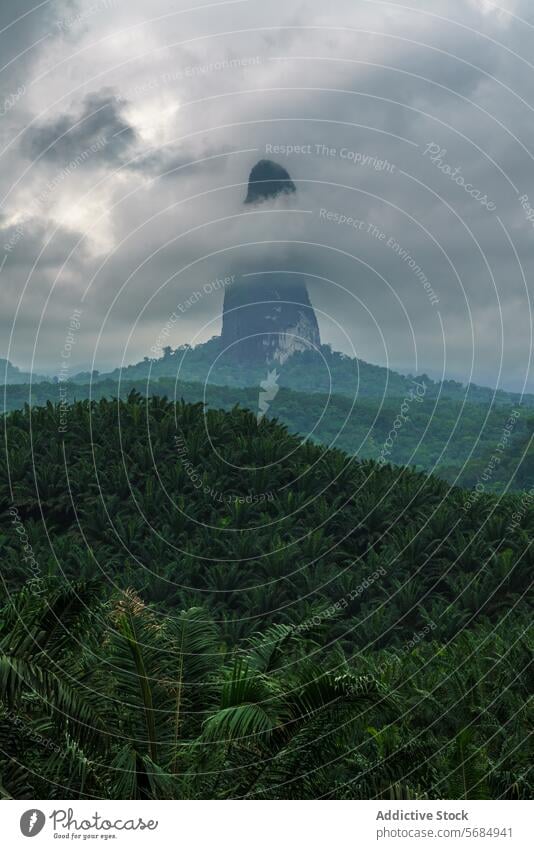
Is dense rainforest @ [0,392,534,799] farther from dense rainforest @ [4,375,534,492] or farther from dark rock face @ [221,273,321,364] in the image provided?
dark rock face @ [221,273,321,364]

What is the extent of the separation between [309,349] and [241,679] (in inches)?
3315

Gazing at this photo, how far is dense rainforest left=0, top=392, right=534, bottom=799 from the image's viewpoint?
8.21m

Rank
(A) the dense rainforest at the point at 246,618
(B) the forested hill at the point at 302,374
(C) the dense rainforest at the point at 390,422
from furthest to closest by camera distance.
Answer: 1. (B) the forested hill at the point at 302,374
2. (C) the dense rainforest at the point at 390,422
3. (A) the dense rainforest at the point at 246,618

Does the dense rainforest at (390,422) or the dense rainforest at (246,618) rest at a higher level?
the dense rainforest at (390,422)

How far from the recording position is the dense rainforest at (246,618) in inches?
323

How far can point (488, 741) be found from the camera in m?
12.1

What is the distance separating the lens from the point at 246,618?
2230 centimetres

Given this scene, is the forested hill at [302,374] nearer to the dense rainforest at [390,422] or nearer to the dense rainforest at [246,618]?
the dense rainforest at [390,422]

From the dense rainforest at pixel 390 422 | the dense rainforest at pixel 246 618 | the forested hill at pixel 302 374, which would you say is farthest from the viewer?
the forested hill at pixel 302 374

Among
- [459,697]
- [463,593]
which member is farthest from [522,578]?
[459,697]

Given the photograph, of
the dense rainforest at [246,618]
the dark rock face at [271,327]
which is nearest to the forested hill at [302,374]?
the dark rock face at [271,327]

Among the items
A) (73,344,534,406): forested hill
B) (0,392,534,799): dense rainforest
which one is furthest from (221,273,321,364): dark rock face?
(0,392,534,799): dense rainforest

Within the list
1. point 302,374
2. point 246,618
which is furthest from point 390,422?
point 246,618

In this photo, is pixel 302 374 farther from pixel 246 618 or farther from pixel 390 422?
pixel 246 618
